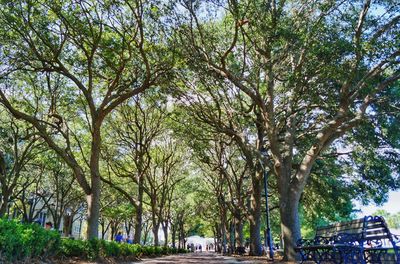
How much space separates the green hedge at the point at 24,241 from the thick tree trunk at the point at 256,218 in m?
12.5

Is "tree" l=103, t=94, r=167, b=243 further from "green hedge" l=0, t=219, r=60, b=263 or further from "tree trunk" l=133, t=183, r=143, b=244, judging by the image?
"green hedge" l=0, t=219, r=60, b=263

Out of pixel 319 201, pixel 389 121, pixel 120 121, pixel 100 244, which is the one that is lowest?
pixel 100 244

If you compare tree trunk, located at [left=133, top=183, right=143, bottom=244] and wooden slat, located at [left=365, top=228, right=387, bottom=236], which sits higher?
tree trunk, located at [left=133, top=183, right=143, bottom=244]

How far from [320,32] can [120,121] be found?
14.2 meters

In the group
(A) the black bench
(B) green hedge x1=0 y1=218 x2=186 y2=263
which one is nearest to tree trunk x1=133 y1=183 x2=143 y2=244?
(B) green hedge x1=0 y1=218 x2=186 y2=263

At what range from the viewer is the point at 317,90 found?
12922 mm

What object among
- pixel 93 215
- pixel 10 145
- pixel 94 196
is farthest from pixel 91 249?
pixel 10 145

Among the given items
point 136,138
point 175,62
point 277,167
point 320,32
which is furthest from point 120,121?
point 320,32

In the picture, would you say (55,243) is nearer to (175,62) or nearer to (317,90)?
(175,62)

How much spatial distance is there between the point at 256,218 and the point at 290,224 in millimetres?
8318

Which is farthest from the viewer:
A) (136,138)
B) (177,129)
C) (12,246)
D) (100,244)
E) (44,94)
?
(136,138)

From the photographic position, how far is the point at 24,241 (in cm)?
729

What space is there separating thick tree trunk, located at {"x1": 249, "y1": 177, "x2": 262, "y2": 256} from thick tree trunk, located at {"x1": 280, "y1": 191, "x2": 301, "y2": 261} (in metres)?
6.83

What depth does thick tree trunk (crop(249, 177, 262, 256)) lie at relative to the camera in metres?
19.7
